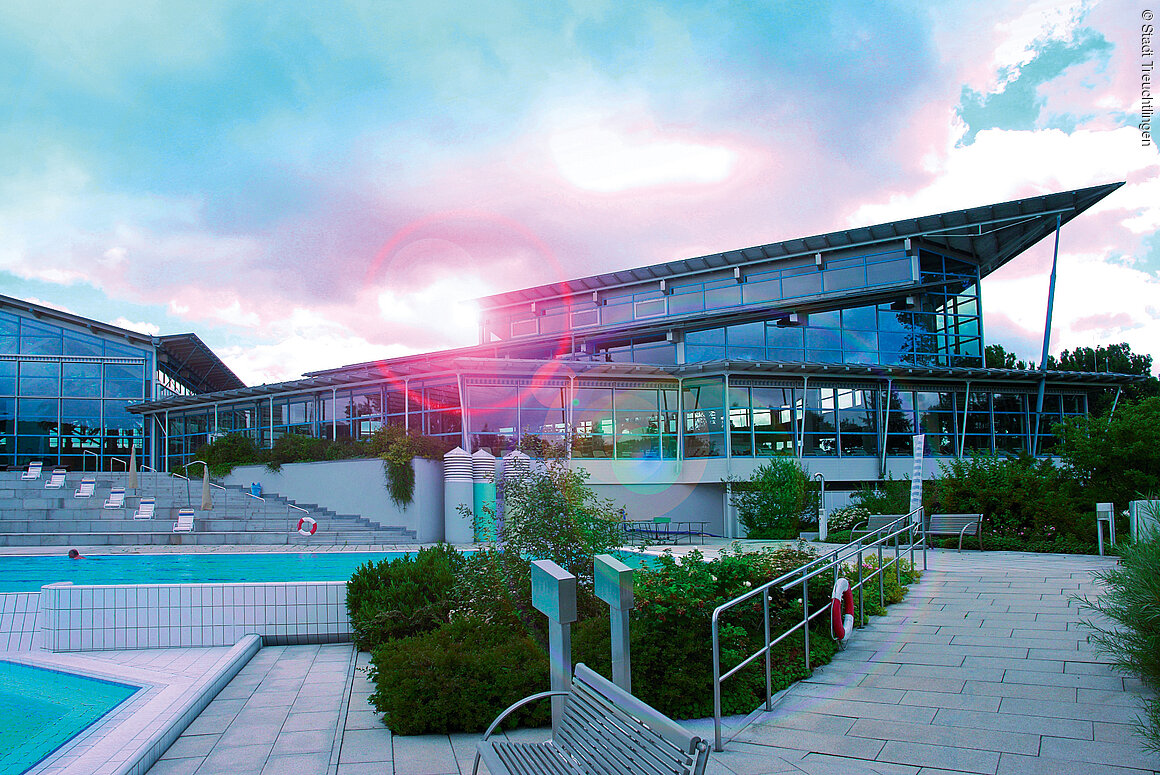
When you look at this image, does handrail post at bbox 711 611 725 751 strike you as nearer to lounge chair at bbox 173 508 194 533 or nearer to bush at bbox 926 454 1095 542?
bush at bbox 926 454 1095 542

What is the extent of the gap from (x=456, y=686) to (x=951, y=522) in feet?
44.0

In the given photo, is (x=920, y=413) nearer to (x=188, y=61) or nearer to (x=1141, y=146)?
(x=1141, y=146)

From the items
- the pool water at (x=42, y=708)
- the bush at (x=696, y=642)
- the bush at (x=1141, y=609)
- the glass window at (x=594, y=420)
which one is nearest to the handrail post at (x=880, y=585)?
the bush at (x=696, y=642)

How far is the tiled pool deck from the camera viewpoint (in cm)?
445

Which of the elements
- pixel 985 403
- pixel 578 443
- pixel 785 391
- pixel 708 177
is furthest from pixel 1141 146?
pixel 578 443

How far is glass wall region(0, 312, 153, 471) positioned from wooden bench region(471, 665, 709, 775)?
31.1 metres

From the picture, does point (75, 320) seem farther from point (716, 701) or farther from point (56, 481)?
point (716, 701)

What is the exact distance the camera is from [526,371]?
23297mm

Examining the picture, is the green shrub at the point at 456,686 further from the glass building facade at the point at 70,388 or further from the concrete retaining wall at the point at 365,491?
the glass building facade at the point at 70,388

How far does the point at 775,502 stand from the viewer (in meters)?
20.6

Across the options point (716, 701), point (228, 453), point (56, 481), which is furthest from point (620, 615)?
point (56, 481)

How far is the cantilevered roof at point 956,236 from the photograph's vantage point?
80.5 feet

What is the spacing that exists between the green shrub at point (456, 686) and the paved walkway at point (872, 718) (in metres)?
0.13

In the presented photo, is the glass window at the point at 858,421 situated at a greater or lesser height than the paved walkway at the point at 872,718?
greater
